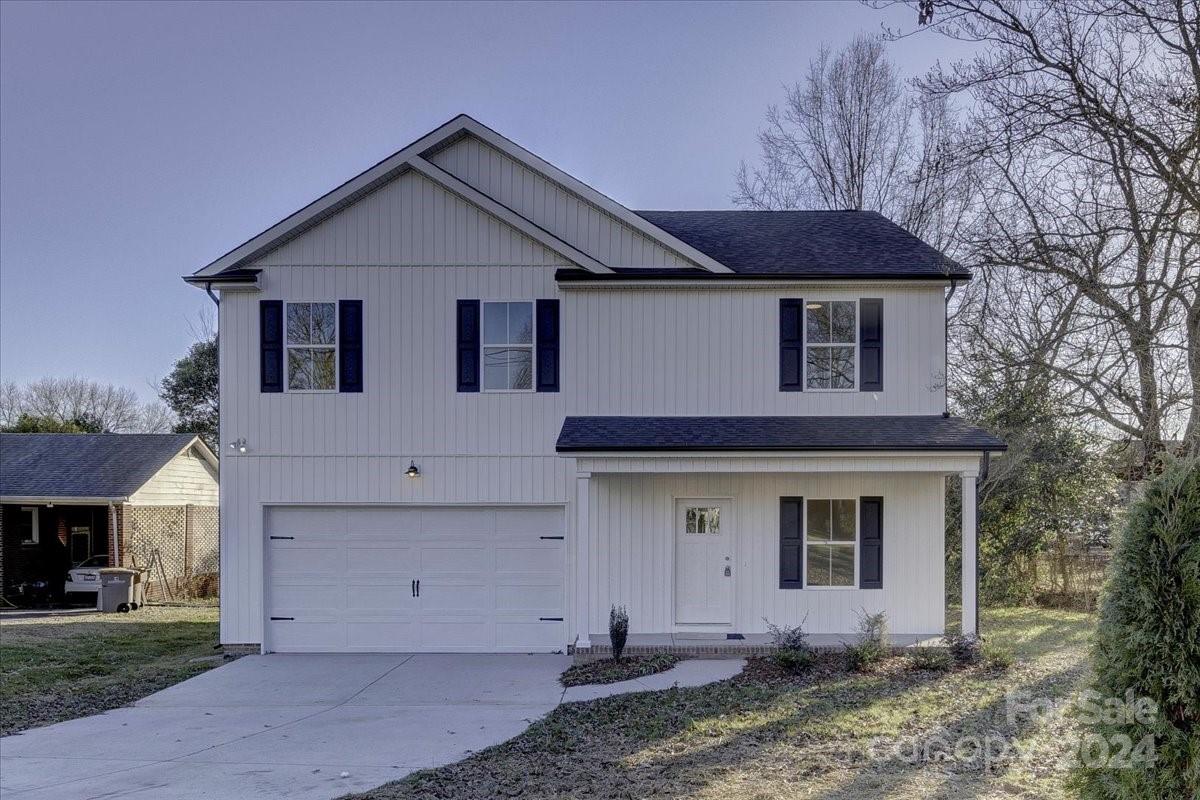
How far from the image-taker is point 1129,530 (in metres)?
4.61

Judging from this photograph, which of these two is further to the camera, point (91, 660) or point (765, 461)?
point (91, 660)

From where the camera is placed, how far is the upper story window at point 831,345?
40.1ft

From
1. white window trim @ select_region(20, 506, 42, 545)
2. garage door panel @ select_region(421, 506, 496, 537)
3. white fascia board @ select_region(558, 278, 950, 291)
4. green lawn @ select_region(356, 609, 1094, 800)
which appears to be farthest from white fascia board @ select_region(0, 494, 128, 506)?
green lawn @ select_region(356, 609, 1094, 800)

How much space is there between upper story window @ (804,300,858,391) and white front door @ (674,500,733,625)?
248cm

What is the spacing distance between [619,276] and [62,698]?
917cm

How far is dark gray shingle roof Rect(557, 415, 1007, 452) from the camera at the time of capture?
1092 cm

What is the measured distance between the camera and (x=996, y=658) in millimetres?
9930

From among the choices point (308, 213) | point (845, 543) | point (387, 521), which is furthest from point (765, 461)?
point (308, 213)

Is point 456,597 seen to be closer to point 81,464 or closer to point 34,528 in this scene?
point 81,464

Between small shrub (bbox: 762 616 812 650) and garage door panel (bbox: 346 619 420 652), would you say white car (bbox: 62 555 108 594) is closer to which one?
garage door panel (bbox: 346 619 420 652)

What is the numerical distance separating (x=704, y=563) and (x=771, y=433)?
2.28 meters

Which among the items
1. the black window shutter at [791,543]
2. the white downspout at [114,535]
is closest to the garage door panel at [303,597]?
the black window shutter at [791,543]

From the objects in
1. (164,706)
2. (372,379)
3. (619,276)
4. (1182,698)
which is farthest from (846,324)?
(164,706)

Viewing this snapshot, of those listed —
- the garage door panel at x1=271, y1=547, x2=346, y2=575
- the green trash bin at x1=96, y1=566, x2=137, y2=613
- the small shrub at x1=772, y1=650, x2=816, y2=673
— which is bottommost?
the green trash bin at x1=96, y1=566, x2=137, y2=613
